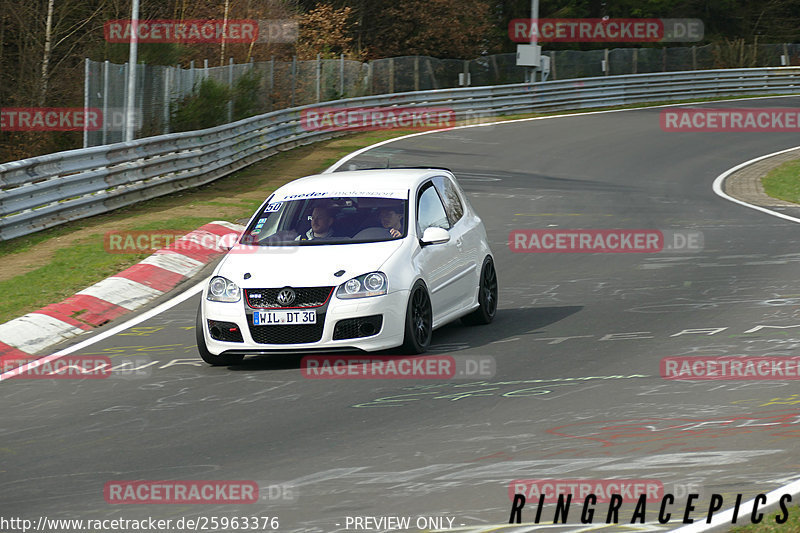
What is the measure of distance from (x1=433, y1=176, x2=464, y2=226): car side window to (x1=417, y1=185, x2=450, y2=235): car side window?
0.40ft

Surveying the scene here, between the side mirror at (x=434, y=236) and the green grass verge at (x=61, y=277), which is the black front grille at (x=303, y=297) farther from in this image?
the green grass verge at (x=61, y=277)

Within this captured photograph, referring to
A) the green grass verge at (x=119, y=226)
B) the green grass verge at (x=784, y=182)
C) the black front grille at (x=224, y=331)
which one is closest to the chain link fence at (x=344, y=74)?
the green grass verge at (x=119, y=226)

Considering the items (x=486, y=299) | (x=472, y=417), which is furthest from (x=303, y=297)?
(x=486, y=299)

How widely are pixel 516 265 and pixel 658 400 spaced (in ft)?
24.0

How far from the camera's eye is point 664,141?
34.6m

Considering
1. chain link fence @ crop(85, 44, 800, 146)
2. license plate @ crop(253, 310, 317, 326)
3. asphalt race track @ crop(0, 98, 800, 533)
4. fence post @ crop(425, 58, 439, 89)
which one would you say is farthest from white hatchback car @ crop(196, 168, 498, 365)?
fence post @ crop(425, 58, 439, 89)

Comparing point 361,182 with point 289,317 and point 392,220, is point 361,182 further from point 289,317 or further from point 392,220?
point 289,317

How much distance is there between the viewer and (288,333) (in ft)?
33.0

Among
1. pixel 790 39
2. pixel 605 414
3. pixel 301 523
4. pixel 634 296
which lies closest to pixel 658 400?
pixel 605 414

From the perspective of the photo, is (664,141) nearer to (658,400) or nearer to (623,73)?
(623,73)

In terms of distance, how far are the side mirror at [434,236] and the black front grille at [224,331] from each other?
1.89 metres

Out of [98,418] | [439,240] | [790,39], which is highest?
[790,39]

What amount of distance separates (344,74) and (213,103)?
39.2ft

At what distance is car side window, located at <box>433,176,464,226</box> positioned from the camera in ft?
39.6
